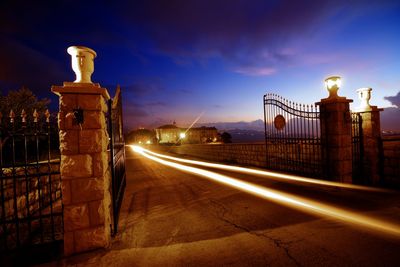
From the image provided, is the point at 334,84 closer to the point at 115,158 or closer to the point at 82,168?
the point at 115,158

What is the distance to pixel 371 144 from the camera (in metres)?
7.48

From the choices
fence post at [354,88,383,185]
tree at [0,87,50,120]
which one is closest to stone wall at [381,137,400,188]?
fence post at [354,88,383,185]

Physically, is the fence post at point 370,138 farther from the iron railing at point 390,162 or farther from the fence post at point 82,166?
the fence post at point 82,166

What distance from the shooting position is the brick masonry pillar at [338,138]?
7.35m

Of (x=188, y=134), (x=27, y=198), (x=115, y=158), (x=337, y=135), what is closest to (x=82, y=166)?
(x=27, y=198)

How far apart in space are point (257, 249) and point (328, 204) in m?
2.99

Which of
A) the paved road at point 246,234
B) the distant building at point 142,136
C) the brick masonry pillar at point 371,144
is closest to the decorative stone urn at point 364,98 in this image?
the brick masonry pillar at point 371,144

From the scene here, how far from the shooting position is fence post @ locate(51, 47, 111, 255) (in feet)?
11.7

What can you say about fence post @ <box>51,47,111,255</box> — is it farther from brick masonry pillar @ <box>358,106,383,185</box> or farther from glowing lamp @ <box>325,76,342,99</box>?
brick masonry pillar @ <box>358,106,383,185</box>

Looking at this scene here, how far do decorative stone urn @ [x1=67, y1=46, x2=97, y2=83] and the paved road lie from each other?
2.99 meters

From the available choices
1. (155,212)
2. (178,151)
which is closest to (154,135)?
(178,151)

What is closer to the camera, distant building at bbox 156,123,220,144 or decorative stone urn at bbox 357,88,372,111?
decorative stone urn at bbox 357,88,372,111

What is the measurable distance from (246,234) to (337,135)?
5.33 meters

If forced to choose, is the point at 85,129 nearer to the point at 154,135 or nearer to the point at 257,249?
the point at 257,249
